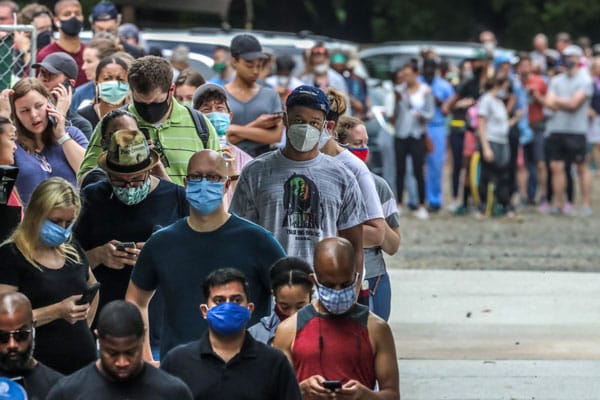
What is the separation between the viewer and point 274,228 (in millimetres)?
7094

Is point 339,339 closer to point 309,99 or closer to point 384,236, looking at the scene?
point 309,99

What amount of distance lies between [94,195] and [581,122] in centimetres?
1335

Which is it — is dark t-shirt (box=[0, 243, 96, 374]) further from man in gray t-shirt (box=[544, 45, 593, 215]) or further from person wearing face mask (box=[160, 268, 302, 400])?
man in gray t-shirt (box=[544, 45, 593, 215])

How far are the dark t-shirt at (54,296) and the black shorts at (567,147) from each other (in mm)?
13768

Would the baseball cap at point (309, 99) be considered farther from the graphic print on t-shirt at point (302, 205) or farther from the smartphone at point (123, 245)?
the smartphone at point (123, 245)

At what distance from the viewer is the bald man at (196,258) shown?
247 inches

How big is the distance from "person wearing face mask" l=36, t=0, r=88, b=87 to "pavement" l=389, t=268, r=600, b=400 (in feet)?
9.87

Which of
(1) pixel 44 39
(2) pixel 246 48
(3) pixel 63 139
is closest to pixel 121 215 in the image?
(3) pixel 63 139

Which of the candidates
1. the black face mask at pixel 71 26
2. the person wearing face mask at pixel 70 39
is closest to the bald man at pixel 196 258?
the person wearing face mask at pixel 70 39

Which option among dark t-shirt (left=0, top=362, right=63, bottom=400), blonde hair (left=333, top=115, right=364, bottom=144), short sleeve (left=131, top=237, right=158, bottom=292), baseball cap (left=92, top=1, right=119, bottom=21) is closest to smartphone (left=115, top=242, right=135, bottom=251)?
short sleeve (left=131, top=237, right=158, bottom=292)

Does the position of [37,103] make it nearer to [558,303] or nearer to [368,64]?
[558,303]

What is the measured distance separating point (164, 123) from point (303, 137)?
917 millimetres

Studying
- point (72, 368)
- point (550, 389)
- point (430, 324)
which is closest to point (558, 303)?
point (430, 324)

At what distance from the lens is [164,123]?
25.2ft
